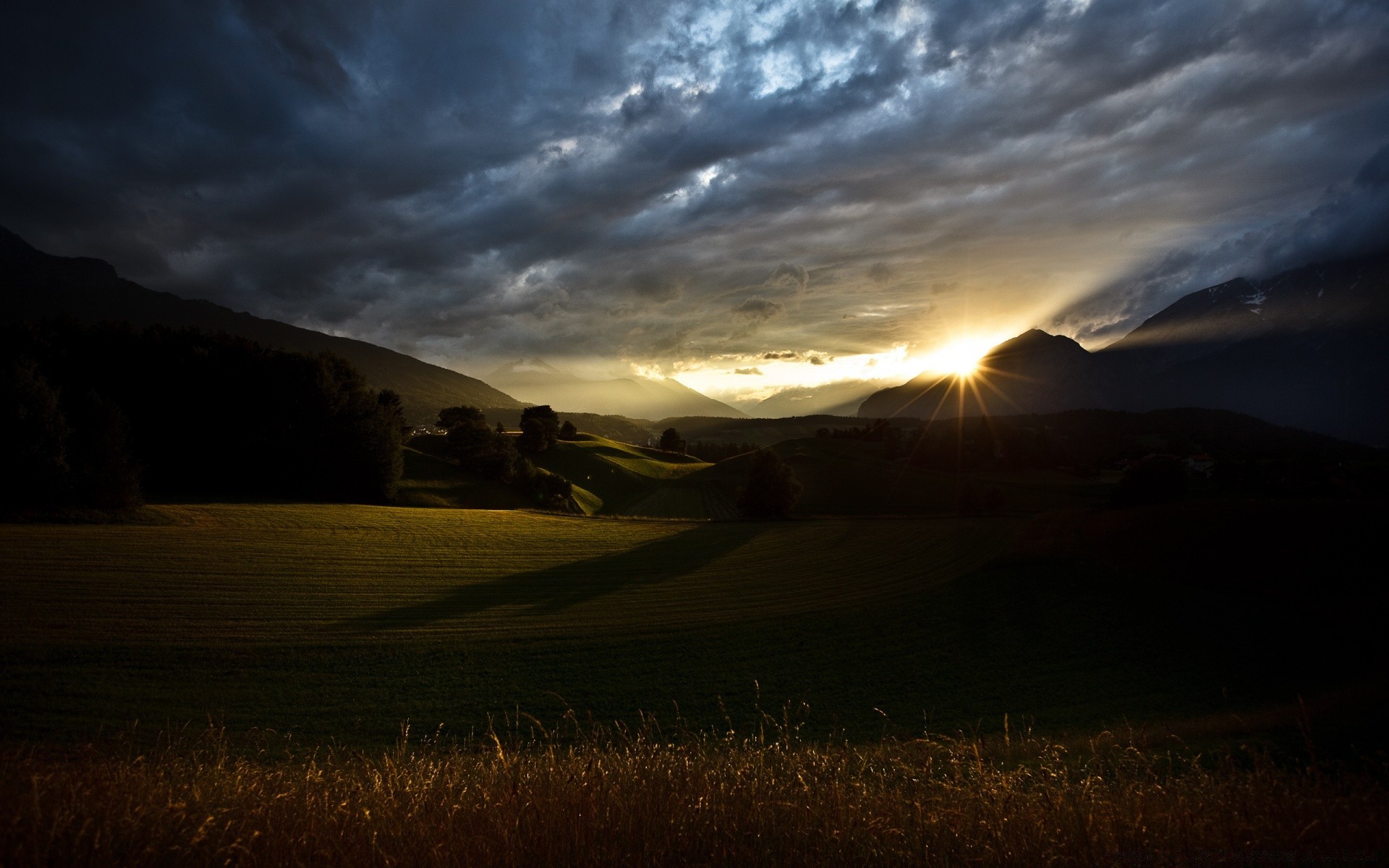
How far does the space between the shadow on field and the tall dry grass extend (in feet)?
64.9

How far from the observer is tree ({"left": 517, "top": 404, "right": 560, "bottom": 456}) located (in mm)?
86750

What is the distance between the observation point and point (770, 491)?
5881cm

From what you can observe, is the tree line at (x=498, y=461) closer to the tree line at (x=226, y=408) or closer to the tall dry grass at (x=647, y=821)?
the tree line at (x=226, y=408)

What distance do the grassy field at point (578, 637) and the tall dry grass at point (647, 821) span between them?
5538 millimetres

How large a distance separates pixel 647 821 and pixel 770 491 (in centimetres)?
5542

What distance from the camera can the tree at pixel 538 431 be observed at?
8675 cm

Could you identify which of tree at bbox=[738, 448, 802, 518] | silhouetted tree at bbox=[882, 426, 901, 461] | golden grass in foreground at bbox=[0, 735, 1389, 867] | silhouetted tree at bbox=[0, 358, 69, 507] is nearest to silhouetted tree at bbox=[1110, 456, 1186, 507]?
tree at bbox=[738, 448, 802, 518]

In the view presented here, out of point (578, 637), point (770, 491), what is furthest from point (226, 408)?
point (770, 491)

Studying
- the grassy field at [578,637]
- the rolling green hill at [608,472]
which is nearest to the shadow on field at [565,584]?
the grassy field at [578,637]

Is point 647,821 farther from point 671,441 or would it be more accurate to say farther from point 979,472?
point 671,441

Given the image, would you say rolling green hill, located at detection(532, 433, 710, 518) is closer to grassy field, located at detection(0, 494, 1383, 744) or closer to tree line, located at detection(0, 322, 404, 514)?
tree line, located at detection(0, 322, 404, 514)

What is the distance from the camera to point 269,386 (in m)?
53.7

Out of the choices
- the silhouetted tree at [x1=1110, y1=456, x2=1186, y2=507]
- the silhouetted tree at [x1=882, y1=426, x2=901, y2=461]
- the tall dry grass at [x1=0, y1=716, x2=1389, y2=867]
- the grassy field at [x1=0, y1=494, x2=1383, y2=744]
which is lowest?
the grassy field at [x1=0, y1=494, x2=1383, y2=744]

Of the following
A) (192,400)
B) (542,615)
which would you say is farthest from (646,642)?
(192,400)
